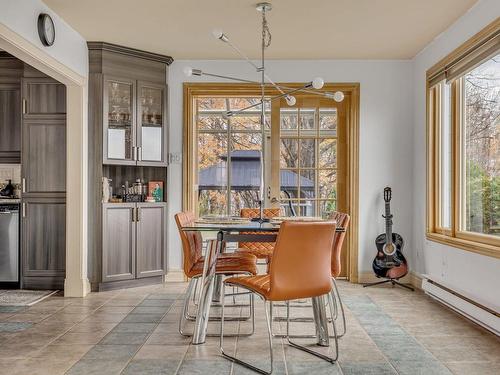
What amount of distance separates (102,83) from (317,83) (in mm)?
2583

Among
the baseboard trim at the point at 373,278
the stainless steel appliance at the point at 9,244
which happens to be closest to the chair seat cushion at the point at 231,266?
the baseboard trim at the point at 373,278

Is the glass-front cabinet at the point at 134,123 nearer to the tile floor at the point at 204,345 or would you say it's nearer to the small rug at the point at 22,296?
the small rug at the point at 22,296

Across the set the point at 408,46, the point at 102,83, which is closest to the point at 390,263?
the point at 408,46

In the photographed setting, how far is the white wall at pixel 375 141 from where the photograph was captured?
5.74 m

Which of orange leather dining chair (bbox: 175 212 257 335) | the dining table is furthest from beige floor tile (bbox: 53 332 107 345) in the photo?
the dining table

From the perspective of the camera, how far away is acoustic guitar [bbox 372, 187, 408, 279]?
5402 mm

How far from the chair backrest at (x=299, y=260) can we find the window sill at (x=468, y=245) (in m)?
1.48

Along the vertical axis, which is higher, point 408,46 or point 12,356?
point 408,46

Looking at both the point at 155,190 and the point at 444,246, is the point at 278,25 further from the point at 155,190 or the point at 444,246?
the point at 444,246

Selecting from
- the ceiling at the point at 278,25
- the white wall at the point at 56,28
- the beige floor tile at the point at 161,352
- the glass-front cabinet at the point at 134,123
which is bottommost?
the beige floor tile at the point at 161,352

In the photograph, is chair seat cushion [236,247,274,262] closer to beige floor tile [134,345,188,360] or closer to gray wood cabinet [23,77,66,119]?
beige floor tile [134,345,188,360]

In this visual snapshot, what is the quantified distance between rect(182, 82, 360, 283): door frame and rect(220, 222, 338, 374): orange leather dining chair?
9.46 ft

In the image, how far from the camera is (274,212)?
16.2 feet

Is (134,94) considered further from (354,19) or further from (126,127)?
(354,19)
